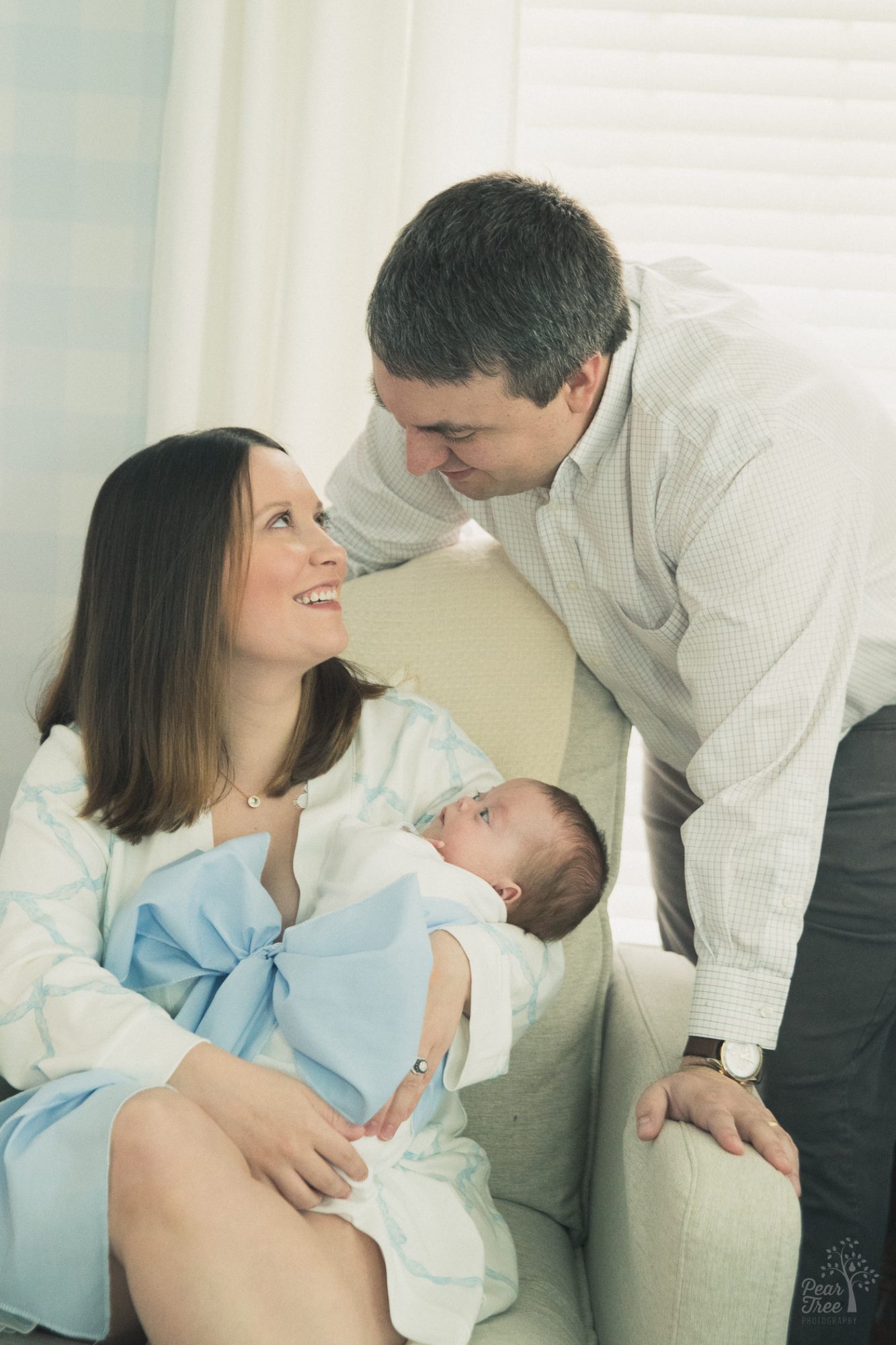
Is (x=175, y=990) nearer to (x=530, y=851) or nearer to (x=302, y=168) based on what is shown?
(x=530, y=851)

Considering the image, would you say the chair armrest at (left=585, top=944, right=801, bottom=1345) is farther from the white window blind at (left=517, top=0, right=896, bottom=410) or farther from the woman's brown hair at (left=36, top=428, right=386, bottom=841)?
the white window blind at (left=517, top=0, right=896, bottom=410)

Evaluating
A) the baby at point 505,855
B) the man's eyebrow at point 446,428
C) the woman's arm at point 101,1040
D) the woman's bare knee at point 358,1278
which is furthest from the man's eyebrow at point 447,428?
the woman's bare knee at point 358,1278

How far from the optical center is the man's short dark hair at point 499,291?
142 cm

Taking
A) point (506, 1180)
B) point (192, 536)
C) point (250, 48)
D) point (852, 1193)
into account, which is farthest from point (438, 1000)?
point (250, 48)

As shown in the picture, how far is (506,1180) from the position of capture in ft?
5.12

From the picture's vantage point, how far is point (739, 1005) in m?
1.34

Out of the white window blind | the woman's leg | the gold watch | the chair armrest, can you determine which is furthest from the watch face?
the white window blind

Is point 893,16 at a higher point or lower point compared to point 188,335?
higher

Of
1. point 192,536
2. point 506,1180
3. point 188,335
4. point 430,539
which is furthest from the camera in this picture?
point 188,335

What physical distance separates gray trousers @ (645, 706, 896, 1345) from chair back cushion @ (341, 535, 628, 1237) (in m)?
0.29

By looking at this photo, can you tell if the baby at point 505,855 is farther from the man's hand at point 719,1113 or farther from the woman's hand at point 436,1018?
the man's hand at point 719,1113

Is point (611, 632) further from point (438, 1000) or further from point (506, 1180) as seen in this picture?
point (506, 1180)

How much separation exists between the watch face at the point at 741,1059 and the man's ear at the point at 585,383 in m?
0.82

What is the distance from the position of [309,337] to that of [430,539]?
448 mm
